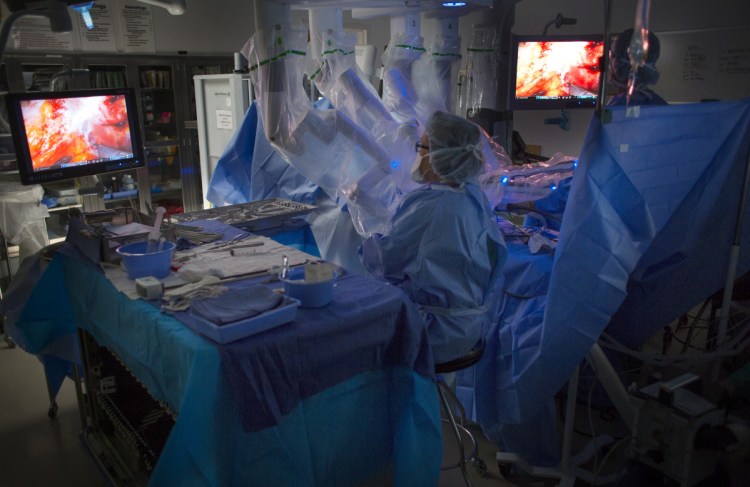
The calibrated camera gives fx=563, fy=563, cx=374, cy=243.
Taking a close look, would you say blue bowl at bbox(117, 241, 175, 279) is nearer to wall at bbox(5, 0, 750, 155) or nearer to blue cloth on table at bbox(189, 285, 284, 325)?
blue cloth on table at bbox(189, 285, 284, 325)

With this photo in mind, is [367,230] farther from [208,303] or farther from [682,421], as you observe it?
[682,421]

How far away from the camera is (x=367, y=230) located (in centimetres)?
284

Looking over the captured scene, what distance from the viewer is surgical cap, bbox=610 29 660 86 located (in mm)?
2514

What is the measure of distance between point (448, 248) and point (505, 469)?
1.05 meters

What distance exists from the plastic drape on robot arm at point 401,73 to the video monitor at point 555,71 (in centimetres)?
56

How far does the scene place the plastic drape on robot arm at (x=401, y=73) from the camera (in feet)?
10.6

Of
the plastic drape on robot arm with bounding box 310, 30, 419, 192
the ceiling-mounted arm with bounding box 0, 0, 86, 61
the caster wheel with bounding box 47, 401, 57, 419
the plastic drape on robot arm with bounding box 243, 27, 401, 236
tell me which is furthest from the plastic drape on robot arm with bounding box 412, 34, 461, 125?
the caster wheel with bounding box 47, 401, 57, 419

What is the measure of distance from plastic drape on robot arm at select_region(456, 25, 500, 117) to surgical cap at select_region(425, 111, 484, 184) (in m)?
1.35

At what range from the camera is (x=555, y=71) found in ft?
10.4

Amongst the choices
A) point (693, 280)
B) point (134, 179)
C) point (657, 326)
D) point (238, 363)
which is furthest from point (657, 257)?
point (134, 179)

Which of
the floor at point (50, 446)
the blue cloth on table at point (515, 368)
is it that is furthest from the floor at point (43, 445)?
the blue cloth on table at point (515, 368)

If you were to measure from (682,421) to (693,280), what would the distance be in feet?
2.79

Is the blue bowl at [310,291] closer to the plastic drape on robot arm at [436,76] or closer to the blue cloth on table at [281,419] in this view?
the blue cloth on table at [281,419]

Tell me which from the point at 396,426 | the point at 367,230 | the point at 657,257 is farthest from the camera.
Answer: the point at 367,230
